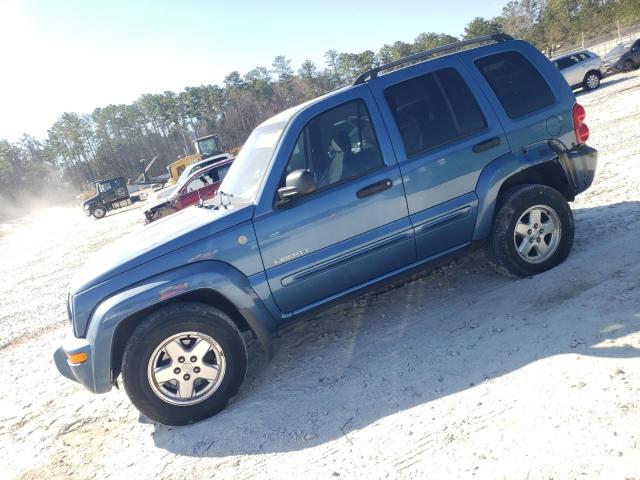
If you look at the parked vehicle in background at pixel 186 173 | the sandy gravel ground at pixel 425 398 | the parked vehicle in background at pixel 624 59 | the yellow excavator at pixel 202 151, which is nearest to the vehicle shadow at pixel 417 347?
the sandy gravel ground at pixel 425 398

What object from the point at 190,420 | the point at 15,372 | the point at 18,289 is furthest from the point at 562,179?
the point at 18,289

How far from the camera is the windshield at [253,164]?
3.68 m

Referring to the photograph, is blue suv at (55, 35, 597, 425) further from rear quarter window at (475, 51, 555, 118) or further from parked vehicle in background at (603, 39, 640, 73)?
parked vehicle in background at (603, 39, 640, 73)

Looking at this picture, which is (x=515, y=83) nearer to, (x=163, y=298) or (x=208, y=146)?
(x=163, y=298)

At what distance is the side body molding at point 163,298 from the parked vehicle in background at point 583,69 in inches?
802

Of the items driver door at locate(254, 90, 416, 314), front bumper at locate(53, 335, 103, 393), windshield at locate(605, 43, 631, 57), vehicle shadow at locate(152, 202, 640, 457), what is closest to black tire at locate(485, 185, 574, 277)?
vehicle shadow at locate(152, 202, 640, 457)

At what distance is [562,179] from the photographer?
425 centimetres

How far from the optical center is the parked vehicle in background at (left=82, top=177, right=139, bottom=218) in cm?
3016

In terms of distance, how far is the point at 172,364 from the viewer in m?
3.31

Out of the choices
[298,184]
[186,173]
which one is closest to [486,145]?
[298,184]

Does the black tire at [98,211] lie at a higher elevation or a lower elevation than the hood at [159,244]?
higher

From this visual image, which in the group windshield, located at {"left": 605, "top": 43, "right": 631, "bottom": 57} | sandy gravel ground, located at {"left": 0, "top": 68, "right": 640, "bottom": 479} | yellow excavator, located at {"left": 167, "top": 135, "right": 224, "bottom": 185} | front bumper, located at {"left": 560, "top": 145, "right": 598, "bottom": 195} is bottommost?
sandy gravel ground, located at {"left": 0, "top": 68, "right": 640, "bottom": 479}

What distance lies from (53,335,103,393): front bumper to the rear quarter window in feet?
12.9

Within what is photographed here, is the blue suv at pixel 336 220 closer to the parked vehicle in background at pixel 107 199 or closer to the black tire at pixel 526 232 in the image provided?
the black tire at pixel 526 232
